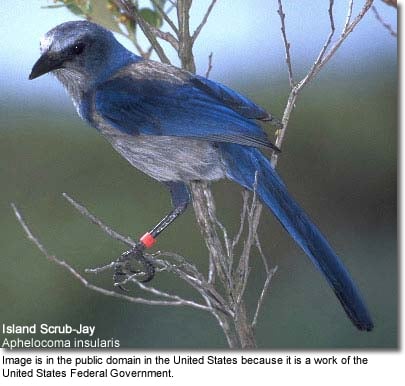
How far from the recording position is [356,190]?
3795 mm

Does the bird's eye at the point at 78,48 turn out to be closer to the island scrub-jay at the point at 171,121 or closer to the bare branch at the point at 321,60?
the island scrub-jay at the point at 171,121

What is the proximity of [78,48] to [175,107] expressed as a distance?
479 mm

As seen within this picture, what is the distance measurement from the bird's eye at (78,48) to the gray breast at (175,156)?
0.38 metres

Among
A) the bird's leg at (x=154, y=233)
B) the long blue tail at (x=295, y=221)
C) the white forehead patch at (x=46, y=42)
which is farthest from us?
the bird's leg at (x=154, y=233)

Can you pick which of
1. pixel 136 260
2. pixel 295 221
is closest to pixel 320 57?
pixel 295 221

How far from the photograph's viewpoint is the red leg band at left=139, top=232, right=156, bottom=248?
3.56 meters

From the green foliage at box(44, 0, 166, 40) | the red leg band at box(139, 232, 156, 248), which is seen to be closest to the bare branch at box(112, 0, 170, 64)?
the green foliage at box(44, 0, 166, 40)

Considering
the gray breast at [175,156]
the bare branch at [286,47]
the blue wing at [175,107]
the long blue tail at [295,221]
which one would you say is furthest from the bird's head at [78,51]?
the bare branch at [286,47]

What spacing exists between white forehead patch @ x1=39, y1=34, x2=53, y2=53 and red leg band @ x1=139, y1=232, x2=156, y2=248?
0.87 meters

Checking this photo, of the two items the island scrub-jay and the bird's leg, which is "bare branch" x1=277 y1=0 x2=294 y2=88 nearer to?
the island scrub-jay

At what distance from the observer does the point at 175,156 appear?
11.3ft

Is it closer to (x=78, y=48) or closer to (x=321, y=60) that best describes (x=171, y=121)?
(x=78, y=48)

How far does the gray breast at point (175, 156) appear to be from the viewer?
3434 millimetres

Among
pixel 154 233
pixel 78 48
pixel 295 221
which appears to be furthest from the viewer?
pixel 154 233
